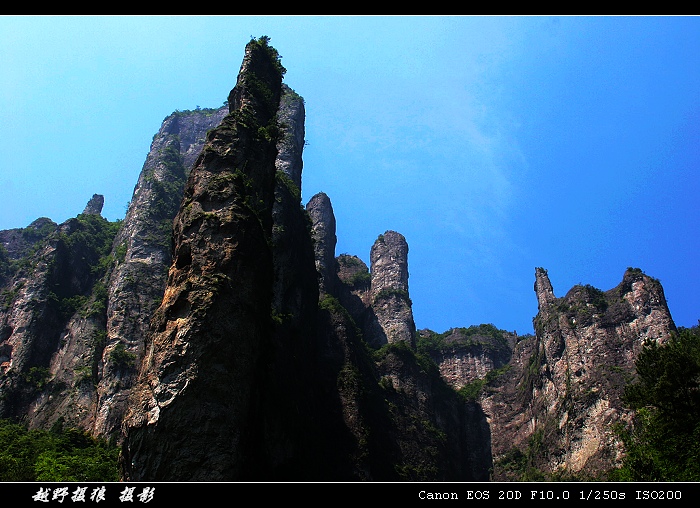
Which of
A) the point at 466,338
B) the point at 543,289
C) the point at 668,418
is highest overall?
the point at 543,289

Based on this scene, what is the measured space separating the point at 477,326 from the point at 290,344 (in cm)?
5114

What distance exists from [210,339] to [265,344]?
455cm

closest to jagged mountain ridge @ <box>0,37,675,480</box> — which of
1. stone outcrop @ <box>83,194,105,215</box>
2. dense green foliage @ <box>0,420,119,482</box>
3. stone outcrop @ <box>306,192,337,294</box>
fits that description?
stone outcrop @ <box>306,192,337,294</box>

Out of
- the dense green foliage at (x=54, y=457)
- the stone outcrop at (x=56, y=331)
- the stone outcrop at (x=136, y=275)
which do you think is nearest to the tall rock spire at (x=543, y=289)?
the stone outcrop at (x=136, y=275)

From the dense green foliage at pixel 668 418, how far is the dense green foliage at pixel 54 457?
25.1 m

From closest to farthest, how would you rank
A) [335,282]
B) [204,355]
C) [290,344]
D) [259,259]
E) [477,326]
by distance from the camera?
[204,355] < [259,259] < [290,344] < [335,282] < [477,326]

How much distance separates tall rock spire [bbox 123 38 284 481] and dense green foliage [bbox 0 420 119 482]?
28.5 feet

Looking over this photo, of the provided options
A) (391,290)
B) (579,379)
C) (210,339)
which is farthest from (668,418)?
(391,290)

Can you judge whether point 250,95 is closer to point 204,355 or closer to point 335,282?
point 204,355

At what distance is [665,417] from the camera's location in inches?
943

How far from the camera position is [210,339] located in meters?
22.7

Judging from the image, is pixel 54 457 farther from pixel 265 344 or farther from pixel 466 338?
pixel 466 338

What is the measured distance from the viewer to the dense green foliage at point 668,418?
22234 millimetres
